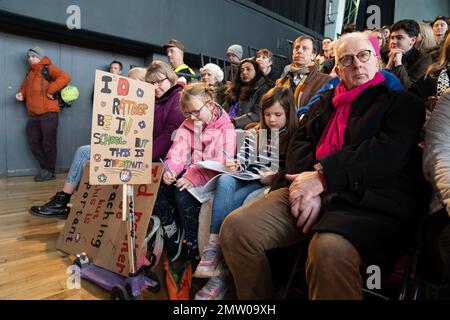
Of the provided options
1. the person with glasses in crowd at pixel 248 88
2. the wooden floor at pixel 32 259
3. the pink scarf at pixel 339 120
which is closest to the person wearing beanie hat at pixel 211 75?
the person with glasses in crowd at pixel 248 88

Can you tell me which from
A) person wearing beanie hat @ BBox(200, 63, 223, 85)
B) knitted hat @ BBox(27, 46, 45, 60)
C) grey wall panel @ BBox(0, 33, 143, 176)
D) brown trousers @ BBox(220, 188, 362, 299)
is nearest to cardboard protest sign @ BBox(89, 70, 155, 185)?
brown trousers @ BBox(220, 188, 362, 299)

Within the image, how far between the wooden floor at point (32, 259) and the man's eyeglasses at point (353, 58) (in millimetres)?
1311

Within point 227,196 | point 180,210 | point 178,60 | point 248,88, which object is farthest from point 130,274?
point 178,60

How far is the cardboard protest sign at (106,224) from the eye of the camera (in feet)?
5.47

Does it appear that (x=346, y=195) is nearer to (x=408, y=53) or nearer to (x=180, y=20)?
(x=408, y=53)

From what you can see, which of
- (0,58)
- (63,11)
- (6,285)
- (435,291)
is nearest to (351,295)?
(435,291)

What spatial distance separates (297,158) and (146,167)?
2.20 ft

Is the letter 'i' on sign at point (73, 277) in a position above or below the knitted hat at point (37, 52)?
below

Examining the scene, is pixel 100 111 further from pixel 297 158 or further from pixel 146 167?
pixel 297 158

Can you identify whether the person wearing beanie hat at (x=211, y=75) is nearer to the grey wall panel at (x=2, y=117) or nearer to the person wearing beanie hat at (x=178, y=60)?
the person wearing beanie hat at (x=178, y=60)

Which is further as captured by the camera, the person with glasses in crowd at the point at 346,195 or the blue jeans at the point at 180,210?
the blue jeans at the point at 180,210

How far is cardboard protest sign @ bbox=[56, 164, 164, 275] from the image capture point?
1667 mm

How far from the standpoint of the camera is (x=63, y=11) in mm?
3852

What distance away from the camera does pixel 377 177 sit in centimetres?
112
